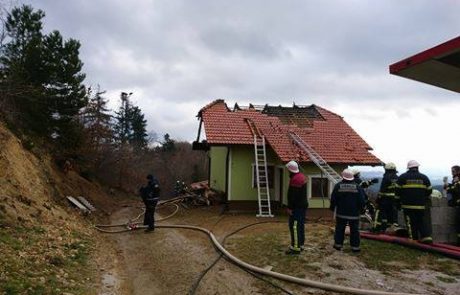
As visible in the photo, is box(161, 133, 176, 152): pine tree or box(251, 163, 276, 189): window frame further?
box(161, 133, 176, 152): pine tree

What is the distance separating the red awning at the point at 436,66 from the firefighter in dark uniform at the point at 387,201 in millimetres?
3965

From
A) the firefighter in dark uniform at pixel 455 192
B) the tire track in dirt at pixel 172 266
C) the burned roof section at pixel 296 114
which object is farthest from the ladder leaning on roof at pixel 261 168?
the firefighter in dark uniform at pixel 455 192

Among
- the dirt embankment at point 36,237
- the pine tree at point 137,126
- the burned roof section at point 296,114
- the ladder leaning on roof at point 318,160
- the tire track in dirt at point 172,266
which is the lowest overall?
the tire track in dirt at point 172,266

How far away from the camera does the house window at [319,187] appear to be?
1922 centimetres

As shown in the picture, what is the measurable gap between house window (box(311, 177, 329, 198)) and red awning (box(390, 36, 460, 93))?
1119 centimetres

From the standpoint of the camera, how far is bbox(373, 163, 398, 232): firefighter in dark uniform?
1180 cm

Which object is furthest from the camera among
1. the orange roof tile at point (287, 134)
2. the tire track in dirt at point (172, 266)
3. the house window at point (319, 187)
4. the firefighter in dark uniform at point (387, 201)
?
the orange roof tile at point (287, 134)

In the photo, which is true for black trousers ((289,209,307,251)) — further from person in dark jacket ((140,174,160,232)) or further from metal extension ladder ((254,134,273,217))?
metal extension ladder ((254,134,273,217))

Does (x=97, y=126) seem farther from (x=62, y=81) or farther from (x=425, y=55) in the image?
(x=425, y=55)

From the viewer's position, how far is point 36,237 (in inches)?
372

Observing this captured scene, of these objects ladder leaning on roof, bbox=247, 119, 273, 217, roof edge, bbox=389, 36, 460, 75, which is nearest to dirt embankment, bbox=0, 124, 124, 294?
roof edge, bbox=389, 36, 460, 75

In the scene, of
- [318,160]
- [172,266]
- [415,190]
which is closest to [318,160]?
Answer: [318,160]

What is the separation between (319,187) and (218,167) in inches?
262

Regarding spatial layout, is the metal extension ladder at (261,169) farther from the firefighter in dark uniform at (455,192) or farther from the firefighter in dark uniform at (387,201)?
the firefighter in dark uniform at (455,192)
